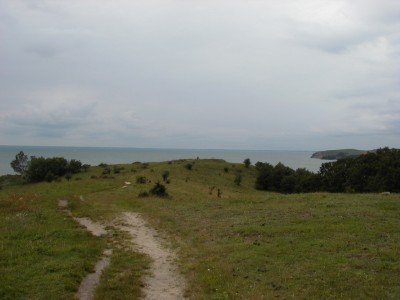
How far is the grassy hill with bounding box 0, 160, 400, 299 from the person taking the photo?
11.9 meters

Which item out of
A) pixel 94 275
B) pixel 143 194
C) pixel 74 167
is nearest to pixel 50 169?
pixel 74 167

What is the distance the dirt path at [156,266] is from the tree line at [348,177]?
30938mm

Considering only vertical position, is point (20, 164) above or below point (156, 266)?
above

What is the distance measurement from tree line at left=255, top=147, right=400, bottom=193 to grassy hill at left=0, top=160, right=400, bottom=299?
25.4 metres

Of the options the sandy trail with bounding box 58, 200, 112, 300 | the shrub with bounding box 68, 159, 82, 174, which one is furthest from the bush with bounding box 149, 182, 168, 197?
the shrub with bounding box 68, 159, 82, 174

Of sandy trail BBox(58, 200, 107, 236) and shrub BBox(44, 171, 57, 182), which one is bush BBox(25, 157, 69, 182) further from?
sandy trail BBox(58, 200, 107, 236)

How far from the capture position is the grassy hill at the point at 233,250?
11938 mm

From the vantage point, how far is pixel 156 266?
600 inches

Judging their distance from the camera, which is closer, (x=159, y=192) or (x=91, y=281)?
(x=91, y=281)

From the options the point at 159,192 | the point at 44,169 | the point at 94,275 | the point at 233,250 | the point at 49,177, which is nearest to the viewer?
the point at 94,275

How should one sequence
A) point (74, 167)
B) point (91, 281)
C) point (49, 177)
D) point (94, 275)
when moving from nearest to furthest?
point (91, 281) < point (94, 275) < point (49, 177) < point (74, 167)

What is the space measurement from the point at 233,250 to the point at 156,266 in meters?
3.34

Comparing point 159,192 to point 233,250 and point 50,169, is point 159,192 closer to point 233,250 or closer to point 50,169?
point 233,250

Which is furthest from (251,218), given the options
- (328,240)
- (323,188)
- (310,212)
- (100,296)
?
(323,188)
